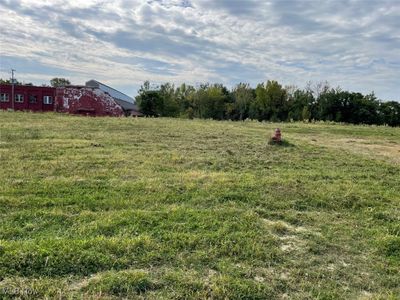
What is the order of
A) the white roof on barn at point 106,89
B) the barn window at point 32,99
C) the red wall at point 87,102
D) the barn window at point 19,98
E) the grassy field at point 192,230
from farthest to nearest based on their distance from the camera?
the white roof on barn at point 106,89
the barn window at point 32,99
the barn window at point 19,98
the red wall at point 87,102
the grassy field at point 192,230

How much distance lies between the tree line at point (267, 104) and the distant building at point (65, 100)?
29.6 feet

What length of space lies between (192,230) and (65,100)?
1402 inches

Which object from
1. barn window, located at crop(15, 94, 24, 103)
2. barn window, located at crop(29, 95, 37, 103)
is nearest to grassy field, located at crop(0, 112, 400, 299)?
barn window, located at crop(29, 95, 37, 103)

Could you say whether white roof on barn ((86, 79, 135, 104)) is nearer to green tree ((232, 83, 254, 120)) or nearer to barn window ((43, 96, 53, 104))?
barn window ((43, 96, 53, 104))

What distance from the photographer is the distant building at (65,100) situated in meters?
35.4

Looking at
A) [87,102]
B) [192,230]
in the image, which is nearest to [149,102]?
[87,102]

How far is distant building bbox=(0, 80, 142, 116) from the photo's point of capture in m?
35.4

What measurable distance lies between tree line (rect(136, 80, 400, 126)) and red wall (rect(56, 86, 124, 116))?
29.2 feet

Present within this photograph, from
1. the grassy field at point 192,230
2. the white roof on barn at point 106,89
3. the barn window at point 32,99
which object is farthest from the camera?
the white roof on barn at point 106,89

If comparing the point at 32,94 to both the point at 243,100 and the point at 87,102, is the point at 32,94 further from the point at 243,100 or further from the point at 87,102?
the point at 243,100

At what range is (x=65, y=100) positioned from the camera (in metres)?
36.5

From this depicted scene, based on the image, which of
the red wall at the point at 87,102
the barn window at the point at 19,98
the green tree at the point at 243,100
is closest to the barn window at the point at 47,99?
the barn window at the point at 19,98

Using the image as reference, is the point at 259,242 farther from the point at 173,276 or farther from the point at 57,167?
the point at 57,167

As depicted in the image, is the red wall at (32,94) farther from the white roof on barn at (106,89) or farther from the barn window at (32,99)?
the white roof on barn at (106,89)
